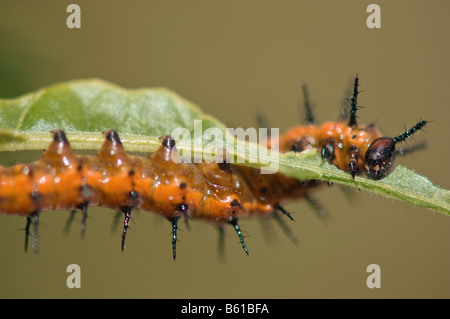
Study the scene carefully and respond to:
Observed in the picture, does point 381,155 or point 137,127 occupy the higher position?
point 137,127

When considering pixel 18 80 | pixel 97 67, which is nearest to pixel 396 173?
pixel 18 80

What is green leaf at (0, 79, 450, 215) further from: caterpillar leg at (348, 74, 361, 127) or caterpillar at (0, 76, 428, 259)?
caterpillar leg at (348, 74, 361, 127)

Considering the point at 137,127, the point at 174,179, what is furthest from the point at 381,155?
the point at 137,127

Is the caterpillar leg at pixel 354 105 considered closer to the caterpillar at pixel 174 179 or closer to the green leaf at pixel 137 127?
the caterpillar at pixel 174 179

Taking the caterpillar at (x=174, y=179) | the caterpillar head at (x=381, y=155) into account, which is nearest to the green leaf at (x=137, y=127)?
the caterpillar at (x=174, y=179)

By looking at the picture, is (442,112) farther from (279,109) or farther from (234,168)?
(234,168)

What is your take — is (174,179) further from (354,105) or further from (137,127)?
(354,105)
